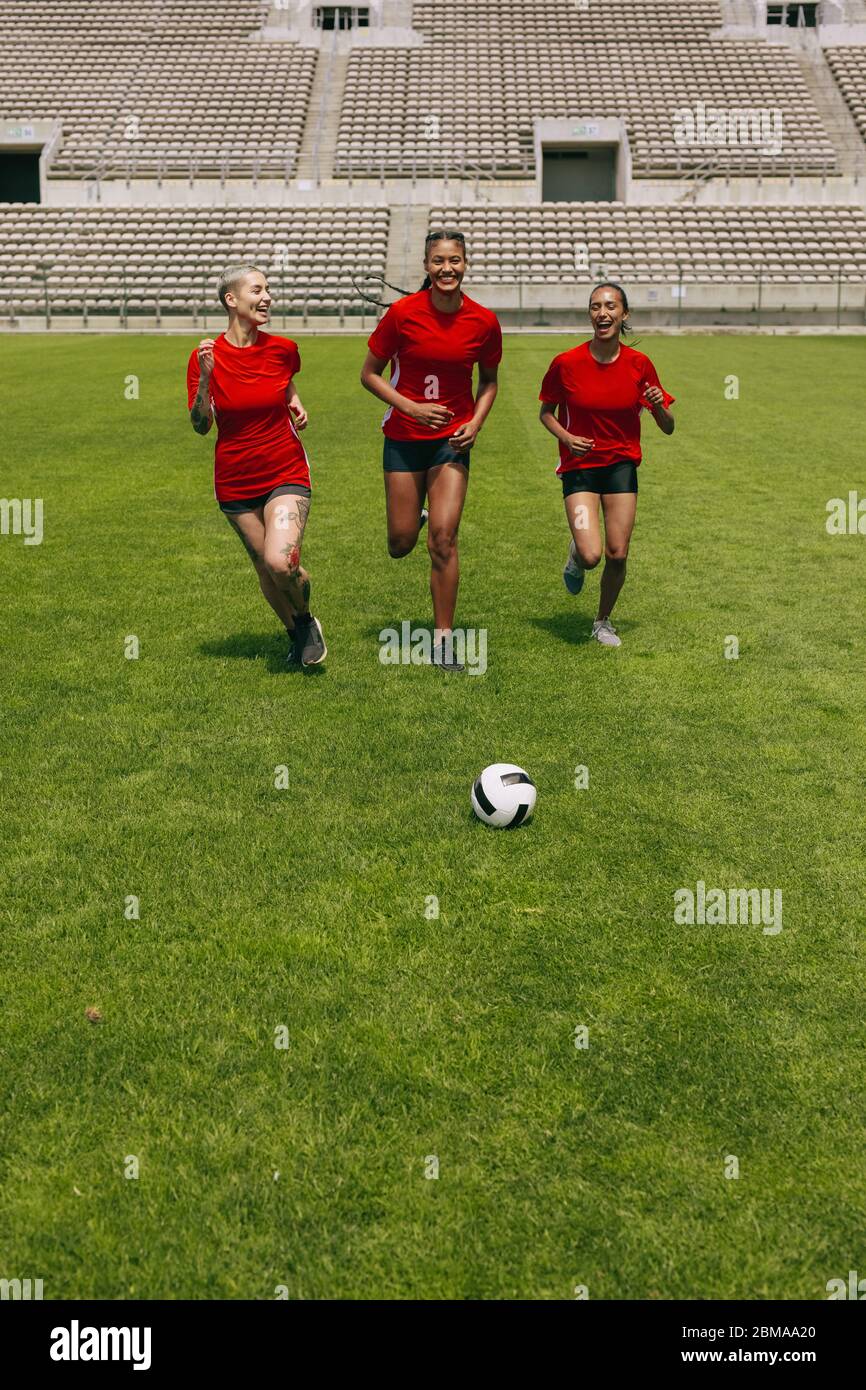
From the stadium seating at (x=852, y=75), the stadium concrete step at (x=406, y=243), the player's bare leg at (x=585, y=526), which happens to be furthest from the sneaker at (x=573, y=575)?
the stadium seating at (x=852, y=75)

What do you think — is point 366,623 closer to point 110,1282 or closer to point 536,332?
point 110,1282

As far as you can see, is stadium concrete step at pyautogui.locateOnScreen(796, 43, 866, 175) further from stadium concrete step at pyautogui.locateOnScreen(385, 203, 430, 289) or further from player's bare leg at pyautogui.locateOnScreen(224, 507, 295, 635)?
player's bare leg at pyautogui.locateOnScreen(224, 507, 295, 635)

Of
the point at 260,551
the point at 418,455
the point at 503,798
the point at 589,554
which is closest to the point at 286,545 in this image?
the point at 260,551

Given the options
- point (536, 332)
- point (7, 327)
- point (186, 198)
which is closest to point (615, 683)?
point (536, 332)

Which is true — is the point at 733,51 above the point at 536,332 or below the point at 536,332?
above

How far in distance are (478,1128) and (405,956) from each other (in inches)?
35.2

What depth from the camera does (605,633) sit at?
7633mm

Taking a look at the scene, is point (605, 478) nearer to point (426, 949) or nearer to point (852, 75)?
point (426, 949)

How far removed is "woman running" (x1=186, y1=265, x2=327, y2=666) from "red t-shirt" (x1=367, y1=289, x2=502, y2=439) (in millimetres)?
555

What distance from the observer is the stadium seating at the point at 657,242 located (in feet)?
117

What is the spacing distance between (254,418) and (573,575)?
2452mm

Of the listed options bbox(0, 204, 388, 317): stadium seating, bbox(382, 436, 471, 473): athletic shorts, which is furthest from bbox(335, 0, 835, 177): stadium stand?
bbox(382, 436, 471, 473): athletic shorts

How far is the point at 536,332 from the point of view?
33.3 meters

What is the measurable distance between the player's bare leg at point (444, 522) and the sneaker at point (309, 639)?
70 cm
